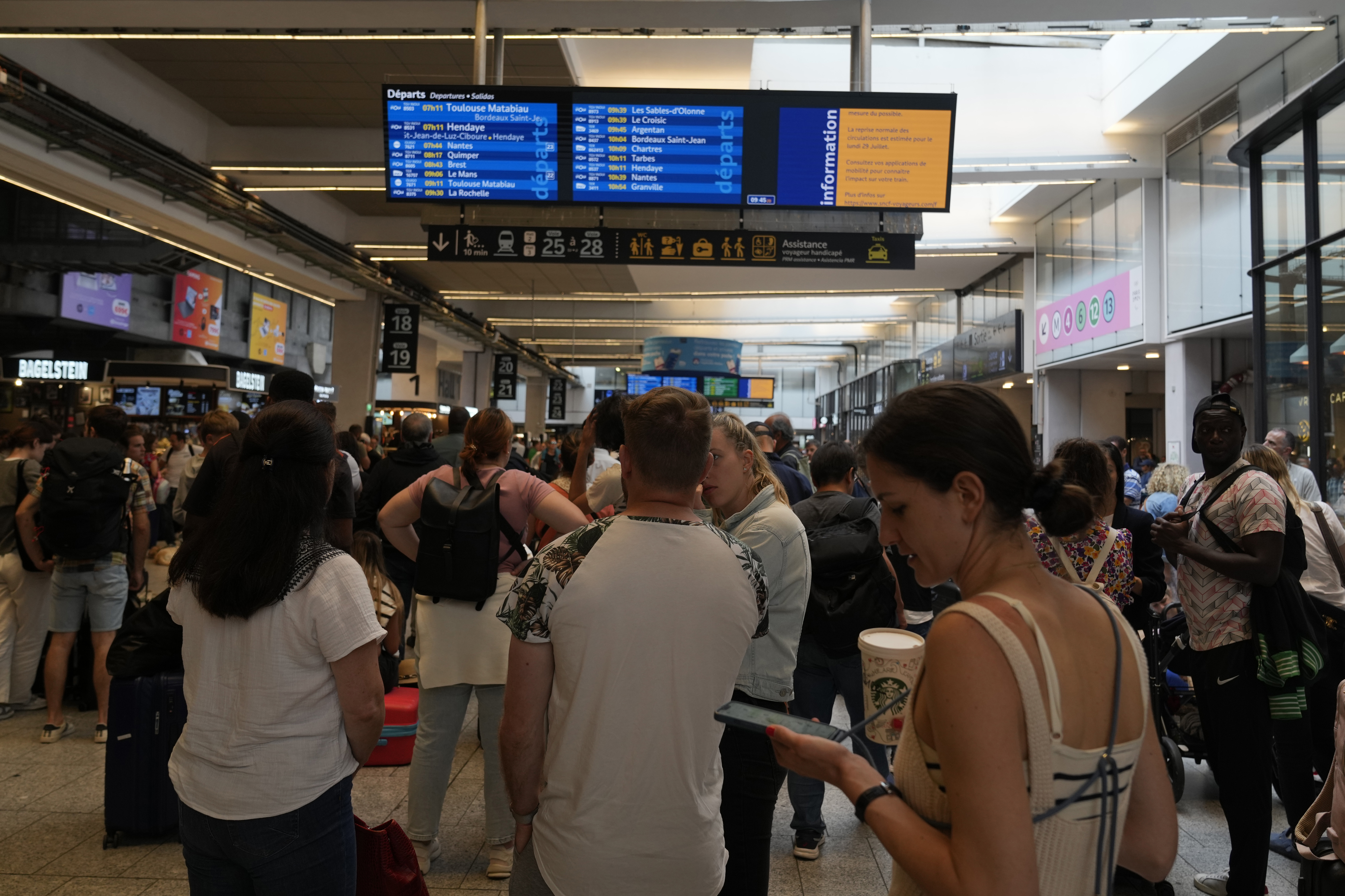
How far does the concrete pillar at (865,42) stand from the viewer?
6.17m

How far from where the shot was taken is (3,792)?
3.89 m

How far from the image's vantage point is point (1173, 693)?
14.6 feet

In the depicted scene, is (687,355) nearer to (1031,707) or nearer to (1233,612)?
(1233,612)

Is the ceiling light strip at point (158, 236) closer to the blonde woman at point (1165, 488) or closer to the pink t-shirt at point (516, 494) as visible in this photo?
the pink t-shirt at point (516, 494)

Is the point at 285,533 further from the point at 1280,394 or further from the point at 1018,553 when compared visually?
the point at 1280,394

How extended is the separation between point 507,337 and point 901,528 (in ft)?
84.3

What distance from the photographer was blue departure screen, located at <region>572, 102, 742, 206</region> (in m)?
6.14

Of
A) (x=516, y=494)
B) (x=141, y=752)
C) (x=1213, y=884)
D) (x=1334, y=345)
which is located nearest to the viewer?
(x=1213, y=884)

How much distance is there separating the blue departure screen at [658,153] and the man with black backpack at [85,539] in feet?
11.4

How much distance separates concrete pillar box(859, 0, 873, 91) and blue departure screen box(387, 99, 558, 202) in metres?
2.28

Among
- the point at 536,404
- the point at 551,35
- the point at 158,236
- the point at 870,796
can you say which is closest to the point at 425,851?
the point at 870,796

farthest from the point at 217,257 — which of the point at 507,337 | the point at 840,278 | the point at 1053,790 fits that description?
the point at 1053,790

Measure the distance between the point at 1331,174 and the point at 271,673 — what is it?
7648 millimetres

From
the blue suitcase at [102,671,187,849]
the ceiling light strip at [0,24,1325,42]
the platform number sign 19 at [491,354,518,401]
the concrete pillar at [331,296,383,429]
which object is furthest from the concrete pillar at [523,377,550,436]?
the blue suitcase at [102,671,187,849]
